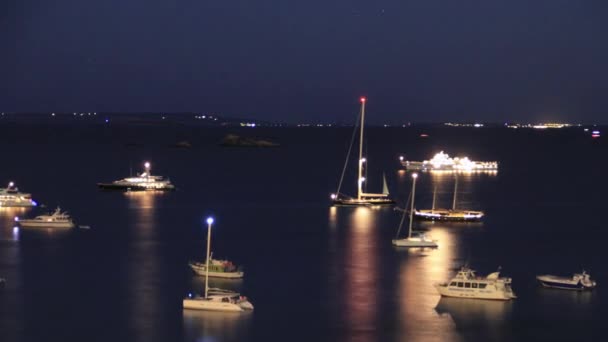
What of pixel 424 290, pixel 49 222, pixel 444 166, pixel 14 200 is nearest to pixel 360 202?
pixel 14 200

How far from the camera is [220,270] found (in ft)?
89.7

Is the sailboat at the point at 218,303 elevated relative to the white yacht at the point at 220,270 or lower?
lower

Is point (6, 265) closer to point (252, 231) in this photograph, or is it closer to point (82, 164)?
point (252, 231)

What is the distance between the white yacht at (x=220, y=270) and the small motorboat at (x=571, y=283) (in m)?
7.43

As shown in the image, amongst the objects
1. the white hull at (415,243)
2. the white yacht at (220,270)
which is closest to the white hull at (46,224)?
the white yacht at (220,270)

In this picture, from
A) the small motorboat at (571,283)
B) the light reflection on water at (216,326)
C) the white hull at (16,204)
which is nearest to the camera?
the light reflection on water at (216,326)

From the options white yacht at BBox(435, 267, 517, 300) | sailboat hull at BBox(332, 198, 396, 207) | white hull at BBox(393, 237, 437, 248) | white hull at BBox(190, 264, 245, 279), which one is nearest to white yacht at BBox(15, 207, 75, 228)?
white hull at BBox(190, 264, 245, 279)

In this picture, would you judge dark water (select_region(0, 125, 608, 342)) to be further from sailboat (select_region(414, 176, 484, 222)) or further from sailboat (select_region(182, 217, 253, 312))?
sailboat (select_region(414, 176, 484, 222))

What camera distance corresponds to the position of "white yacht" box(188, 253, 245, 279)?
27.3m

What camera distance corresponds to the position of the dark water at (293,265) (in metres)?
22.7

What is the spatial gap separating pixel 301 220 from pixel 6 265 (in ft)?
48.1

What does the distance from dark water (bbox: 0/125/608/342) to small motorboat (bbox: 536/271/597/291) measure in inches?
11.6

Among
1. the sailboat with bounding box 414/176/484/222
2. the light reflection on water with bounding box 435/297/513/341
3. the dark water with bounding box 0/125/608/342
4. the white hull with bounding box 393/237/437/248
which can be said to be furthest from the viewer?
the sailboat with bounding box 414/176/484/222

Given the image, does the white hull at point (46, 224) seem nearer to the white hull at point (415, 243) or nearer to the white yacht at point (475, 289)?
the white hull at point (415, 243)
